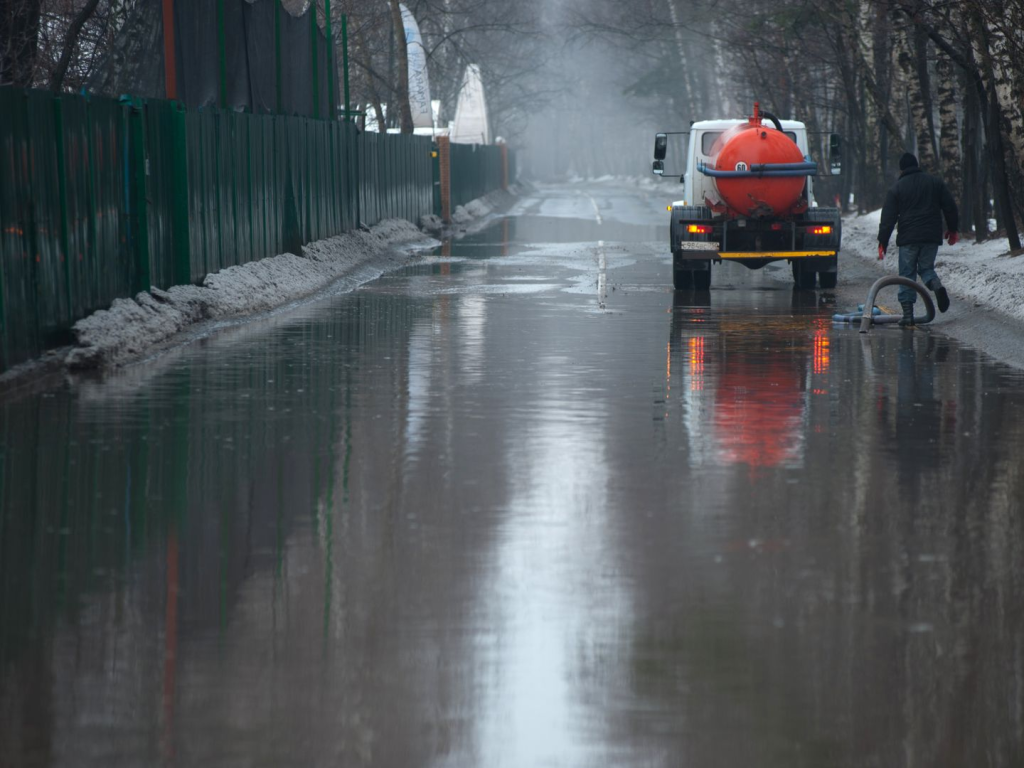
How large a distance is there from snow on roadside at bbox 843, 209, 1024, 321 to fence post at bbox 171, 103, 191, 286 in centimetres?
936

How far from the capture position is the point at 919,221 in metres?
19.5

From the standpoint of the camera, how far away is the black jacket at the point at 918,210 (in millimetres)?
19484

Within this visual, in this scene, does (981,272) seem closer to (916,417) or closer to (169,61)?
(169,61)

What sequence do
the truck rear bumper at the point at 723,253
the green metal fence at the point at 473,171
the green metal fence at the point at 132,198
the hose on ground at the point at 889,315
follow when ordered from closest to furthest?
the green metal fence at the point at 132,198 → the hose on ground at the point at 889,315 → the truck rear bumper at the point at 723,253 → the green metal fence at the point at 473,171

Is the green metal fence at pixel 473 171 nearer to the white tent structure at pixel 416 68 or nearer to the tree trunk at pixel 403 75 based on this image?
the white tent structure at pixel 416 68

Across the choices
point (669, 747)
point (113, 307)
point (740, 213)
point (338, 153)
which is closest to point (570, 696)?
point (669, 747)

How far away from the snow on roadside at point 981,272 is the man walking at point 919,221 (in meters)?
1.12

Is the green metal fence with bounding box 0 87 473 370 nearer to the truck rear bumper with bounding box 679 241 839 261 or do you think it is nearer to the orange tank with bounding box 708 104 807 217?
the truck rear bumper with bounding box 679 241 839 261

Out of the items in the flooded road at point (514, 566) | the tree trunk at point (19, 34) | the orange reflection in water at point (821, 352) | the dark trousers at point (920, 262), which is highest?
the tree trunk at point (19, 34)

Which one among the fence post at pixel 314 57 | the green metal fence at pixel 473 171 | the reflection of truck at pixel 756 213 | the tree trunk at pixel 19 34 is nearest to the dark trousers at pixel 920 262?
the reflection of truck at pixel 756 213

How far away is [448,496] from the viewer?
30.4 feet

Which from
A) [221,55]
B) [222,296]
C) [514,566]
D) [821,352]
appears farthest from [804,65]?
[514,566]

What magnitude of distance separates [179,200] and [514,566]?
13.4 metres

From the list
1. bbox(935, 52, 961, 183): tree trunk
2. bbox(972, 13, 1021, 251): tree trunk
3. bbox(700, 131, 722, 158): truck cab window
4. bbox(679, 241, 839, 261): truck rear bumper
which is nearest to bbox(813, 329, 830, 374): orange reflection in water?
bbox(679, 241, 839, 261): truck rear bumper
